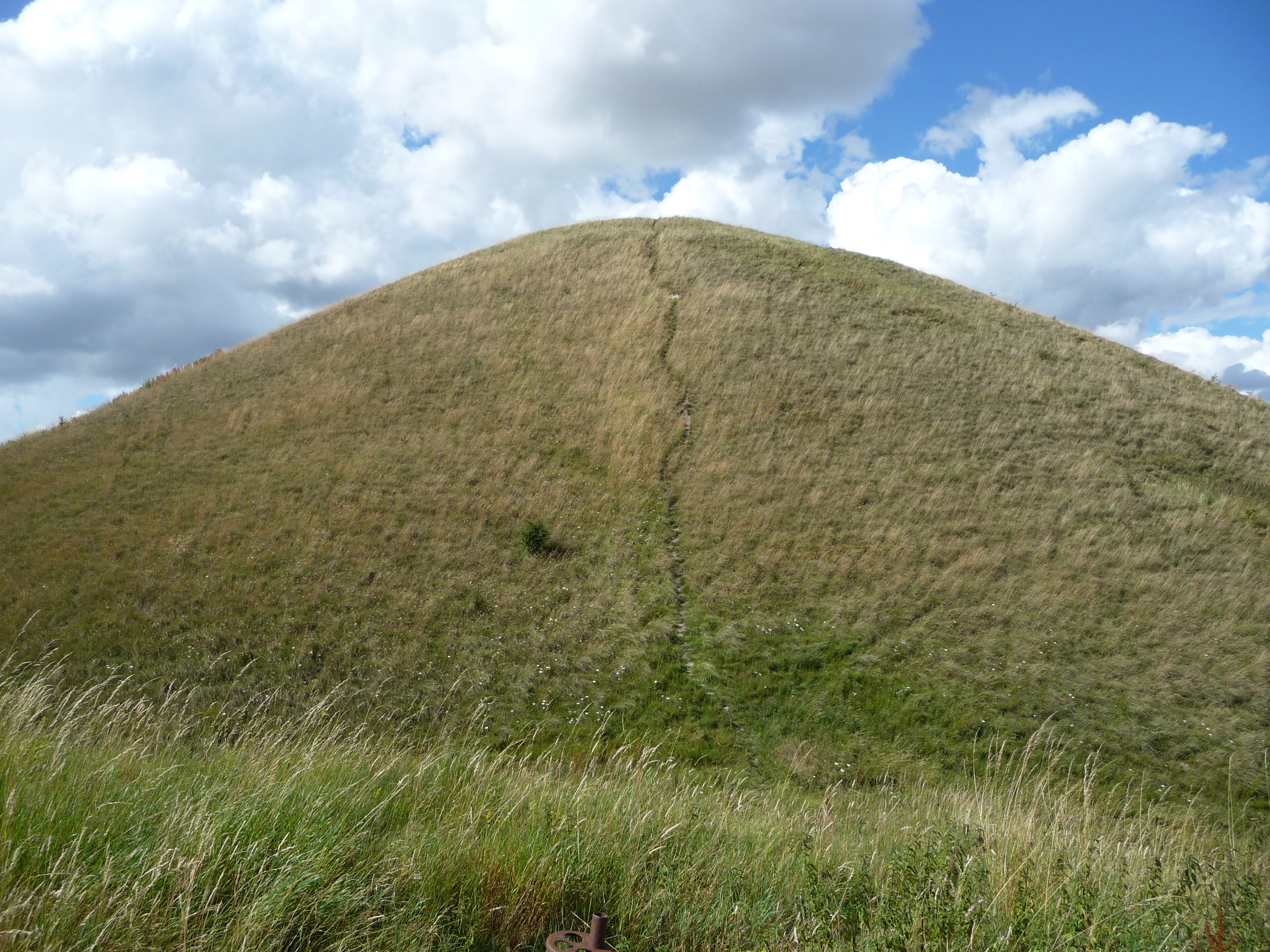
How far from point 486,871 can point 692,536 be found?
16.5 metres

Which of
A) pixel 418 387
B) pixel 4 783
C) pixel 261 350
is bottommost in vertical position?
pixel 4 783

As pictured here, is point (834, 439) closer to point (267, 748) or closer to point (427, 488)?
point (427, 488)

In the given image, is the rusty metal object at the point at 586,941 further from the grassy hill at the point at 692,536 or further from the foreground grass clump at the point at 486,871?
the grassy hill at the point at 692,536

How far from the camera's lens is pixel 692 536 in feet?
67.4

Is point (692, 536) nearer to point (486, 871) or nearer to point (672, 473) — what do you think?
point (672, 473)

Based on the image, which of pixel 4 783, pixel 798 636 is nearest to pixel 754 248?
pixel 798 636

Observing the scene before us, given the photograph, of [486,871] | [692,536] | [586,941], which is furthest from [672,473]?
[586,941]

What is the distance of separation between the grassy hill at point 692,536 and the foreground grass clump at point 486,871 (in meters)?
4.12

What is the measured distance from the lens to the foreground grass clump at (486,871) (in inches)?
137

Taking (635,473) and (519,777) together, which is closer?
(519,777)

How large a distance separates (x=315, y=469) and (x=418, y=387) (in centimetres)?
620

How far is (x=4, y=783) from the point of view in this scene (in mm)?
4074

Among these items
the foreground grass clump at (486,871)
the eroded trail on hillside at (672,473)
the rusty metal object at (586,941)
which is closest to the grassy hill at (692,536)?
the eroded trail on hillside at (672,473)

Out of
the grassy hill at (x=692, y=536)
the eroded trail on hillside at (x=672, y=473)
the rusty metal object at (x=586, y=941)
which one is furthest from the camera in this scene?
the eroded trail on hillside at (x=672, y=473)
